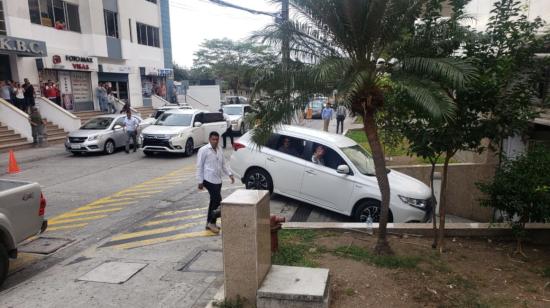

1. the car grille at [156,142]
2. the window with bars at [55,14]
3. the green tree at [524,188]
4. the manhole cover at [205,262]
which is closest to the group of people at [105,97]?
the window with bars at [55,14]

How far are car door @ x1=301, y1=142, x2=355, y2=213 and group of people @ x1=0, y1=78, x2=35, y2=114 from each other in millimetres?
15361

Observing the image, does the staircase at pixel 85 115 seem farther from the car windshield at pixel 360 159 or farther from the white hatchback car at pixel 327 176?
the car windshield at pixel 360 159

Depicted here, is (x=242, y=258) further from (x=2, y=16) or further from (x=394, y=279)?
(x=2, y=16)

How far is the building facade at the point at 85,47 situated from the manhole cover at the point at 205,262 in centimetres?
1706

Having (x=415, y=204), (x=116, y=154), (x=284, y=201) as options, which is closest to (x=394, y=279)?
(x=415, y=204)

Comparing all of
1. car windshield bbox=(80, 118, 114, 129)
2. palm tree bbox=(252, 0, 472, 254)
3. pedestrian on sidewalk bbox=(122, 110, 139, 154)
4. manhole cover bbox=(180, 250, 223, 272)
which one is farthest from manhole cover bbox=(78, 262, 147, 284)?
car windshield bbox=(80, 118, 114, 129)

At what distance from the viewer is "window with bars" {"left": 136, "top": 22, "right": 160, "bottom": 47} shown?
104 ft

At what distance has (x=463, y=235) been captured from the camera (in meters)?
6.85

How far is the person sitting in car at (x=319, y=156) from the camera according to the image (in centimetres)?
887

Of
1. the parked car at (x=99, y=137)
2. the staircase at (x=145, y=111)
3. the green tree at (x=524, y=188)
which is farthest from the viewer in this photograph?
the staircase at (x=145, y=111)

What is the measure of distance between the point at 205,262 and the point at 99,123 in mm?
13077

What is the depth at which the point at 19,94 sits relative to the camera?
19094mm

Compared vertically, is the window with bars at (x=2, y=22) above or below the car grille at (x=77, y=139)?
above

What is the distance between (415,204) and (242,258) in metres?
4.56
